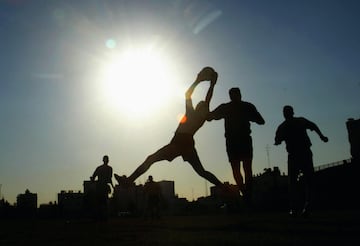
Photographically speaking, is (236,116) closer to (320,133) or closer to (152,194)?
(320,133)

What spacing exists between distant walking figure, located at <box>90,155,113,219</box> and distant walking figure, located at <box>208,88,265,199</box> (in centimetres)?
716

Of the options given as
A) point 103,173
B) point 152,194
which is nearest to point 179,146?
point 103,173

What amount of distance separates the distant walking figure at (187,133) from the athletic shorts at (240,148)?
67cm

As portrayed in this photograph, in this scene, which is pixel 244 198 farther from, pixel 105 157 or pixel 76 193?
pixel 76 193

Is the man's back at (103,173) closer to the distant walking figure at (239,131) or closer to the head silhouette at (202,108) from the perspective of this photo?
the distant walking figure at (239,131)

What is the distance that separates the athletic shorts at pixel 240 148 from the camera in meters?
8.43

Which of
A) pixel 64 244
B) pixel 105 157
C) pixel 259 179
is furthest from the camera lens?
pixel 259 179

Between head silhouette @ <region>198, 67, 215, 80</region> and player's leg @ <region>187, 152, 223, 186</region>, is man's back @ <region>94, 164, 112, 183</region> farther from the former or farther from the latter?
head silhouette @ <region>198, 67, 215, 80</region>

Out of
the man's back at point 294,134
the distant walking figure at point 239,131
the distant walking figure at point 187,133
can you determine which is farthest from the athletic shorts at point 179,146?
the man's back at point 294,134

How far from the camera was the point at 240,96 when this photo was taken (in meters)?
8.87

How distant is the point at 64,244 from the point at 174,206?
161107 mm

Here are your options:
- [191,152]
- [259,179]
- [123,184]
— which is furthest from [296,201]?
[259,179]

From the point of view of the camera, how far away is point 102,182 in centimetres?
1517

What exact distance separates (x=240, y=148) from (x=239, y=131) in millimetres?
297
